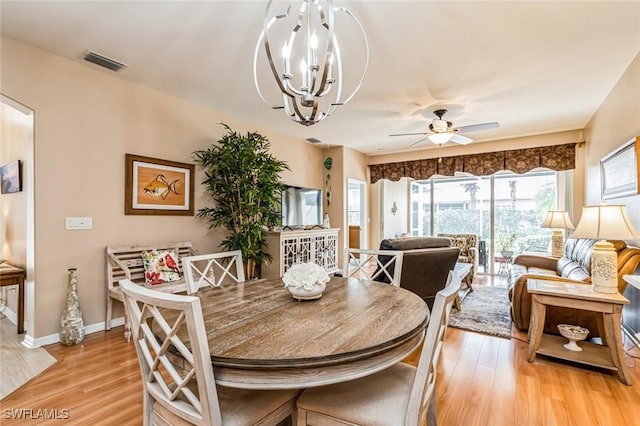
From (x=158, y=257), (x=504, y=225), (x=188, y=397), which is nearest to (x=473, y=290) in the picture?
(x=504, y=225)

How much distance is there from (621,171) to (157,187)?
4779mm

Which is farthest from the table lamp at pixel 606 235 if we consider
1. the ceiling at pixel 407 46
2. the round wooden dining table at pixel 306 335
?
the round wooden dining table at pixel 306 335

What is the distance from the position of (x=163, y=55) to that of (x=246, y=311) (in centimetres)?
248

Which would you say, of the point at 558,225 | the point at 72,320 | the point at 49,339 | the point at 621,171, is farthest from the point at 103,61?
the point at 558,225

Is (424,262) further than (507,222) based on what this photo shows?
No

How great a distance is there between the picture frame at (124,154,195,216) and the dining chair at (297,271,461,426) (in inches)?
116

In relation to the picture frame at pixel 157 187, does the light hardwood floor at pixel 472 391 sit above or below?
below

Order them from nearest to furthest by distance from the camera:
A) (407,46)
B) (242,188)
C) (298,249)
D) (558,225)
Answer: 1. (407,46)
2. (242,188)
3. (558,225)
4. (298,249)

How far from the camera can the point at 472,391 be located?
209 cm

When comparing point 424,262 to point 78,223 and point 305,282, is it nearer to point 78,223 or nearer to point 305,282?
point 305,282

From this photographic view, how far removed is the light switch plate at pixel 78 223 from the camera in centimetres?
286

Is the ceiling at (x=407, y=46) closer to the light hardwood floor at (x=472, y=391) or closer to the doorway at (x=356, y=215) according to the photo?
the light hardwood floor at (x=472, y=391)

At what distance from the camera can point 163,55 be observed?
2.73 m

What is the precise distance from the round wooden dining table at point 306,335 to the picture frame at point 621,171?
2.49 meters
